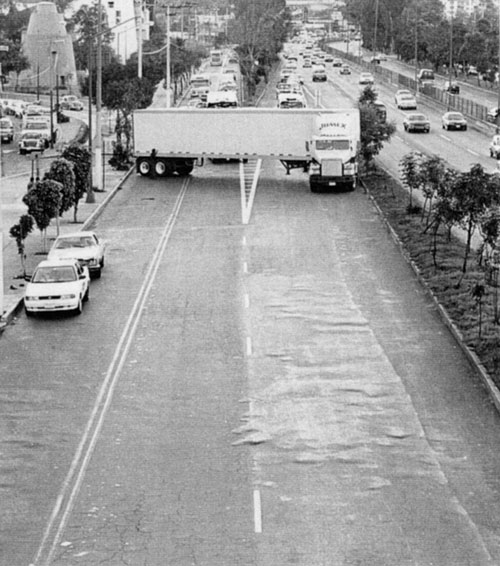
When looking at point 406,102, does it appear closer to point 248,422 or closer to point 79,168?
point 79,168

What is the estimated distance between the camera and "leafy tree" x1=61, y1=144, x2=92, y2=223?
48272mm

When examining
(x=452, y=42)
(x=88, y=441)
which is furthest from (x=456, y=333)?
(x=452, y=42)

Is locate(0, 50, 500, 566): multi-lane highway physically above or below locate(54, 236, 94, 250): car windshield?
below

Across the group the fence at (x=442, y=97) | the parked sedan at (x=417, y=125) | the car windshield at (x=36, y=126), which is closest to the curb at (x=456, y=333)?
the parked sedan at (x=417, y=125)

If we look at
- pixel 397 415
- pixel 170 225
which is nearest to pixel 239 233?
pixel 170 225

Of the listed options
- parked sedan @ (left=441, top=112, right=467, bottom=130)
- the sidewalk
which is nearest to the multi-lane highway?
the sidewalk

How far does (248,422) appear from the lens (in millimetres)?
24828

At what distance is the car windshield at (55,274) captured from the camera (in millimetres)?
34938

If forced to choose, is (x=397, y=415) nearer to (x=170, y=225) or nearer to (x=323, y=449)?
(x=323, y=449)

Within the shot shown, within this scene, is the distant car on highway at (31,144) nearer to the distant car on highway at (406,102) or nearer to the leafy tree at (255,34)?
the distant car on highway at (406,102)

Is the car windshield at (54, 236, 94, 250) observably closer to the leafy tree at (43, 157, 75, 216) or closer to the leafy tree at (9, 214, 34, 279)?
the leafy tree at (9, 214, 34, 279)

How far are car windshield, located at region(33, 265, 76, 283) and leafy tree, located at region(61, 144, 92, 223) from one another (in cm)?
1200

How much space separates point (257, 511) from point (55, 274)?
640 inches

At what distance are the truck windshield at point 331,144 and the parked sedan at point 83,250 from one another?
18.3 metres
